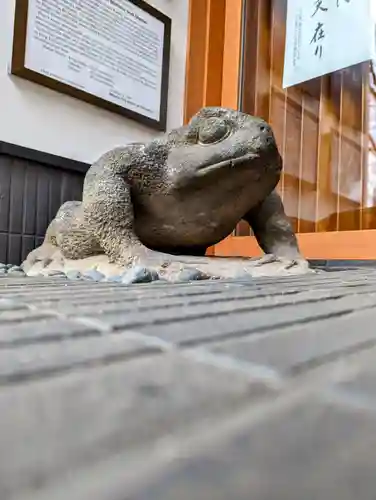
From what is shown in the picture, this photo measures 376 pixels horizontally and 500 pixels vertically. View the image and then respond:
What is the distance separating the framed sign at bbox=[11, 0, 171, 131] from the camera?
1.29m

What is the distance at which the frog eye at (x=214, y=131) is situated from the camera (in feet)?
2.92

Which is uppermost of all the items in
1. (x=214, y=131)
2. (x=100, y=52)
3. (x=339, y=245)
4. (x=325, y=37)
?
(x=325, y=37)

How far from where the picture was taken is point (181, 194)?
3.02ft

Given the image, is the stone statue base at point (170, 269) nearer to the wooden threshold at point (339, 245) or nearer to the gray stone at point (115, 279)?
the gray stone at point (115, 279)

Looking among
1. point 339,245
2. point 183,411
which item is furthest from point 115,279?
point 339,245

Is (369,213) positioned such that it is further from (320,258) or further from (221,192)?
(221,192)

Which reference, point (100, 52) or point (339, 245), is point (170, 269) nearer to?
point (339, 245)

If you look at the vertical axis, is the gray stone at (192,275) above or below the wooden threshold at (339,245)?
below

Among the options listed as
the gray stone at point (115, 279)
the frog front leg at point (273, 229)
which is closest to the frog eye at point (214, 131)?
the frog front leg at point (273, 229)

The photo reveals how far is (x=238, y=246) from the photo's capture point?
1.71 meters

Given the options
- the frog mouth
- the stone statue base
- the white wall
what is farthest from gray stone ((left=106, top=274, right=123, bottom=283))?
the white wall

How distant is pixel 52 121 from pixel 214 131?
23.3 inches

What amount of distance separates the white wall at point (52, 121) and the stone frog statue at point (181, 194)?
355mm

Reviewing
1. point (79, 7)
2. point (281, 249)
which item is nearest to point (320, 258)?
point (281, 249)
